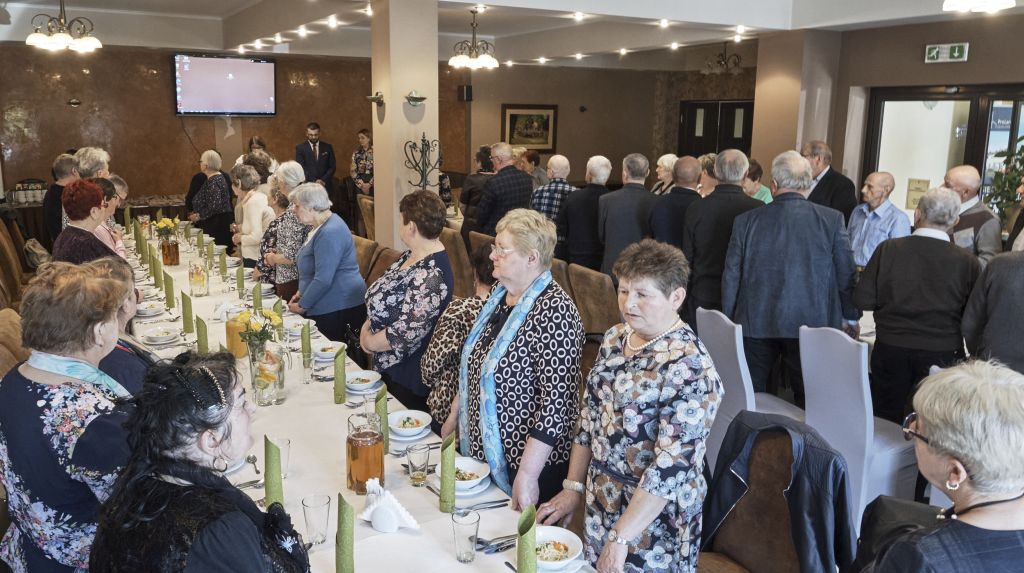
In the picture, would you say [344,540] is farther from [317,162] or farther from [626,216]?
[317,162]

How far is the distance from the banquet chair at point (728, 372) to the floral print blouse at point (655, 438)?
4.65ft

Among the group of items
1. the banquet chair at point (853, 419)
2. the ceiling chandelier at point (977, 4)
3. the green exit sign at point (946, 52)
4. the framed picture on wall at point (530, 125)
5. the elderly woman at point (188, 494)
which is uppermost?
the green exit sign at point (946, 52)

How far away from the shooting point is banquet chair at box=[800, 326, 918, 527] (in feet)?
11.3

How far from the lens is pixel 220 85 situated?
12.4 meters

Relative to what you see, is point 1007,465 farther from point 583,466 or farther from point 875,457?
point 875,457

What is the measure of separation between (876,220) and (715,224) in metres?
1.45

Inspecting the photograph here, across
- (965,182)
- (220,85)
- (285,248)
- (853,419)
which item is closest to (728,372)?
(853,419)

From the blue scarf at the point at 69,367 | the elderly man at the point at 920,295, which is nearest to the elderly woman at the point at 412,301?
the blue scarf at the point at 69,367

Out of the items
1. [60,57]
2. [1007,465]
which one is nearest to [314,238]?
[1007,465]

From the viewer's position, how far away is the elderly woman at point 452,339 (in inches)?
127

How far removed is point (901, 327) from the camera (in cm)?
403

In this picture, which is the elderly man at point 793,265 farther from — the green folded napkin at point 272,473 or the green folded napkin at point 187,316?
the green folded napkin at point 272,473

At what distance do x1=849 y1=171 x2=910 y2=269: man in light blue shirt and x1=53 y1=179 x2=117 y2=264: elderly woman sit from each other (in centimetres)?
486

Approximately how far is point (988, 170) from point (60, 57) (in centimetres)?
1174
